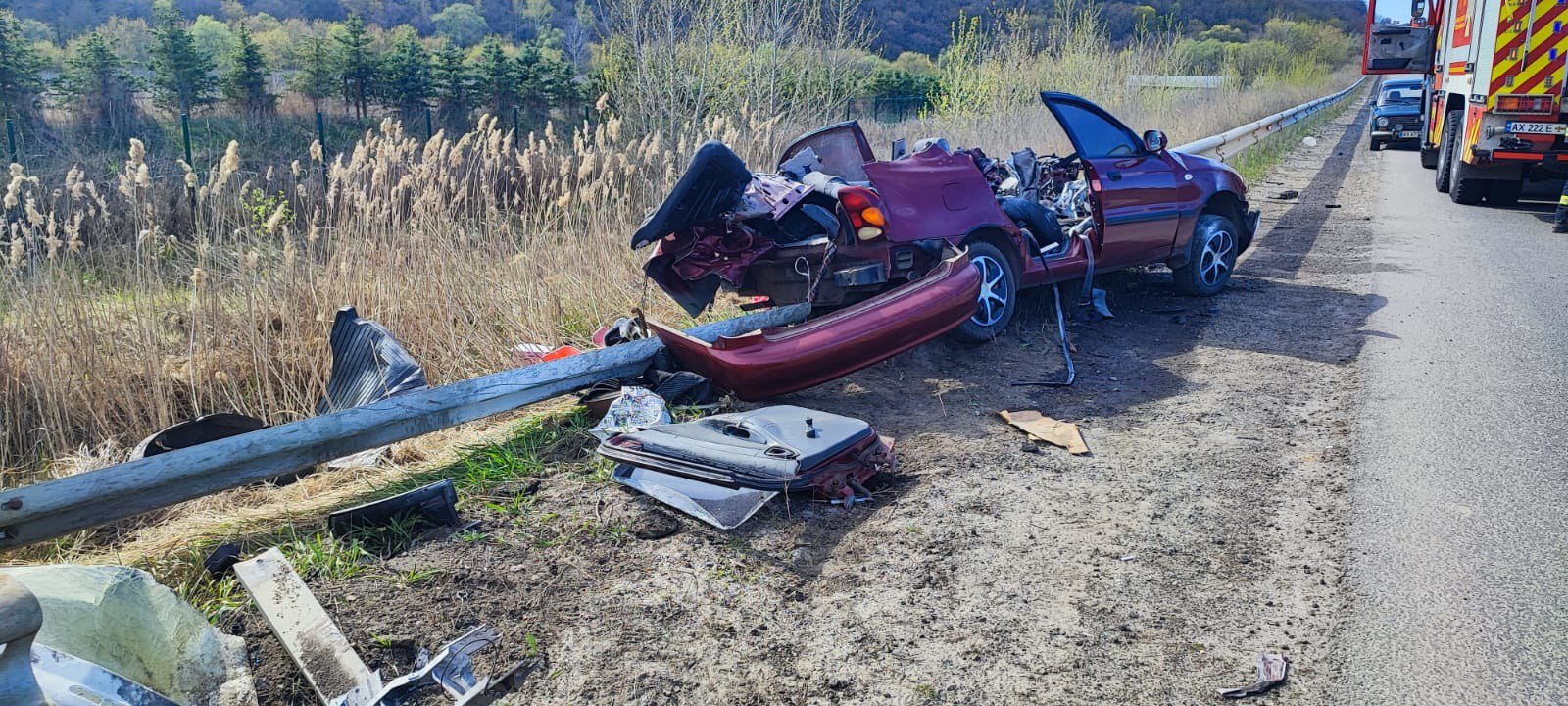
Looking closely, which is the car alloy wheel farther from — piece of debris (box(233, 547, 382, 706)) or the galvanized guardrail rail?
piece of debris (box(233, 547, 382, 706))

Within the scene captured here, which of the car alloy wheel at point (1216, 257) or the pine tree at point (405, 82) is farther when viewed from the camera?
the pine tree at point (405, 82)

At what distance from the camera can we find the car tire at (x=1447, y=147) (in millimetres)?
15086

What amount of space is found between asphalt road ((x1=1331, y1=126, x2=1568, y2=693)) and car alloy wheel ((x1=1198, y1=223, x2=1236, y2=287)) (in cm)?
117

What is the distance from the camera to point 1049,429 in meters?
5.23

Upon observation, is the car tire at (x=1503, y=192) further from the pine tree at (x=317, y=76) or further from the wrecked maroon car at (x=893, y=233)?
the pine tree at (x=317, y=76)

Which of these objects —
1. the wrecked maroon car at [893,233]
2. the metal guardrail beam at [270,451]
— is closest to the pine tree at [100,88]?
the wrecked maroon car at [893,233]

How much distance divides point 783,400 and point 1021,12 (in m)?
18.5

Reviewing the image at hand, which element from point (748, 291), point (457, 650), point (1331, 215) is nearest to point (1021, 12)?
point (1331, 215)

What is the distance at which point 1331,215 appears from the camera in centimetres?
1298

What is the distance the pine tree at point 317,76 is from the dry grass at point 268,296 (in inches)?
901

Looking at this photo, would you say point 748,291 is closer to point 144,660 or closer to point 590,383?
point 590,383

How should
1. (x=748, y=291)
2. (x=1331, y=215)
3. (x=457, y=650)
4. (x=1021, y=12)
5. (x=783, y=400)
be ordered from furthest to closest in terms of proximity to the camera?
(x=1021, y=12), (x=1331, y=215), (x=748, y=291), (x=783, y=400), (x=457, y=650)

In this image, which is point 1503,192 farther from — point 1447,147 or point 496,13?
point 496,13

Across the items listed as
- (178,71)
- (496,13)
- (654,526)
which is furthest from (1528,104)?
(496,13)
